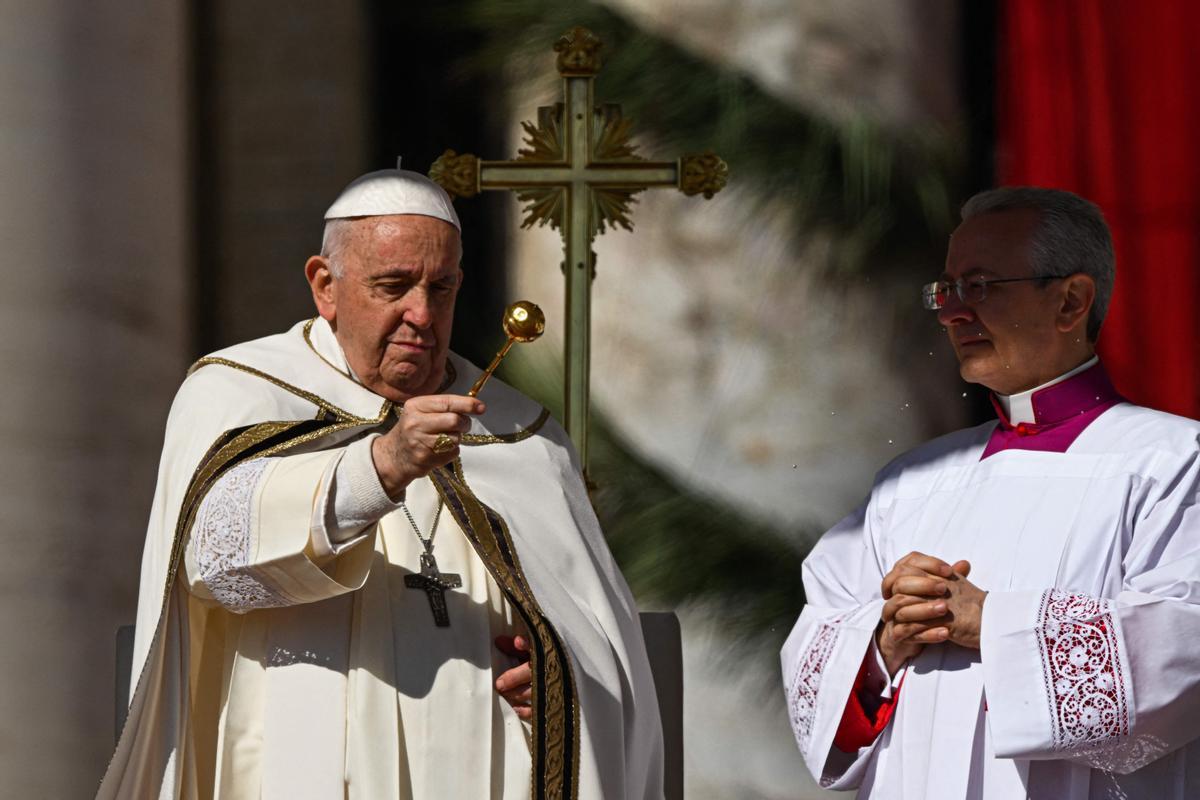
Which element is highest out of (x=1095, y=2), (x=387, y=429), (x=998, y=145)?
(x=1095, y=2)

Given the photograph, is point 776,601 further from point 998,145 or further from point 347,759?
point 347,759

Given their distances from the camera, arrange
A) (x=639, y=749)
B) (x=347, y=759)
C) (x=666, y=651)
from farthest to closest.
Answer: (x=666, y=651) < (x=639, y=749) < (x=347, y=759)

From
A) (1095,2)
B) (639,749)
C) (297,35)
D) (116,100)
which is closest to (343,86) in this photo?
(297,35)

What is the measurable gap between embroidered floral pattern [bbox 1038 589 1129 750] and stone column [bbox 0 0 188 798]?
2.84 metres

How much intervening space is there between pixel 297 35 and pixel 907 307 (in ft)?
7.65

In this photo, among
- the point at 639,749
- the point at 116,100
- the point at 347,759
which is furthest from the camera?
the point at 116,100

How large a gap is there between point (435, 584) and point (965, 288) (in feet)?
4.50

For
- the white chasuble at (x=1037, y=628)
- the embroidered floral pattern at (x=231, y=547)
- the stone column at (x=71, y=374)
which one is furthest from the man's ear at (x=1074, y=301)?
the stone column at (x=71, y=374)

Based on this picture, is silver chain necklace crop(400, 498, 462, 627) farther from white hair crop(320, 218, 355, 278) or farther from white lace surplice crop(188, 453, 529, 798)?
white hair crop(320, 218, 355, 278)

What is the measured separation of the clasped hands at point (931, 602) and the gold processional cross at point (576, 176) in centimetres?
155

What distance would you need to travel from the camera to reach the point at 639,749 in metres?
4.83

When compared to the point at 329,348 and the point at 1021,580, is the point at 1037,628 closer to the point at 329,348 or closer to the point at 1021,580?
the point at 1021,580

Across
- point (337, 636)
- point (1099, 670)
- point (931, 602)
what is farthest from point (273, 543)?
point (1099, 670)

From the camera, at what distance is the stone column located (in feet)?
19.3
